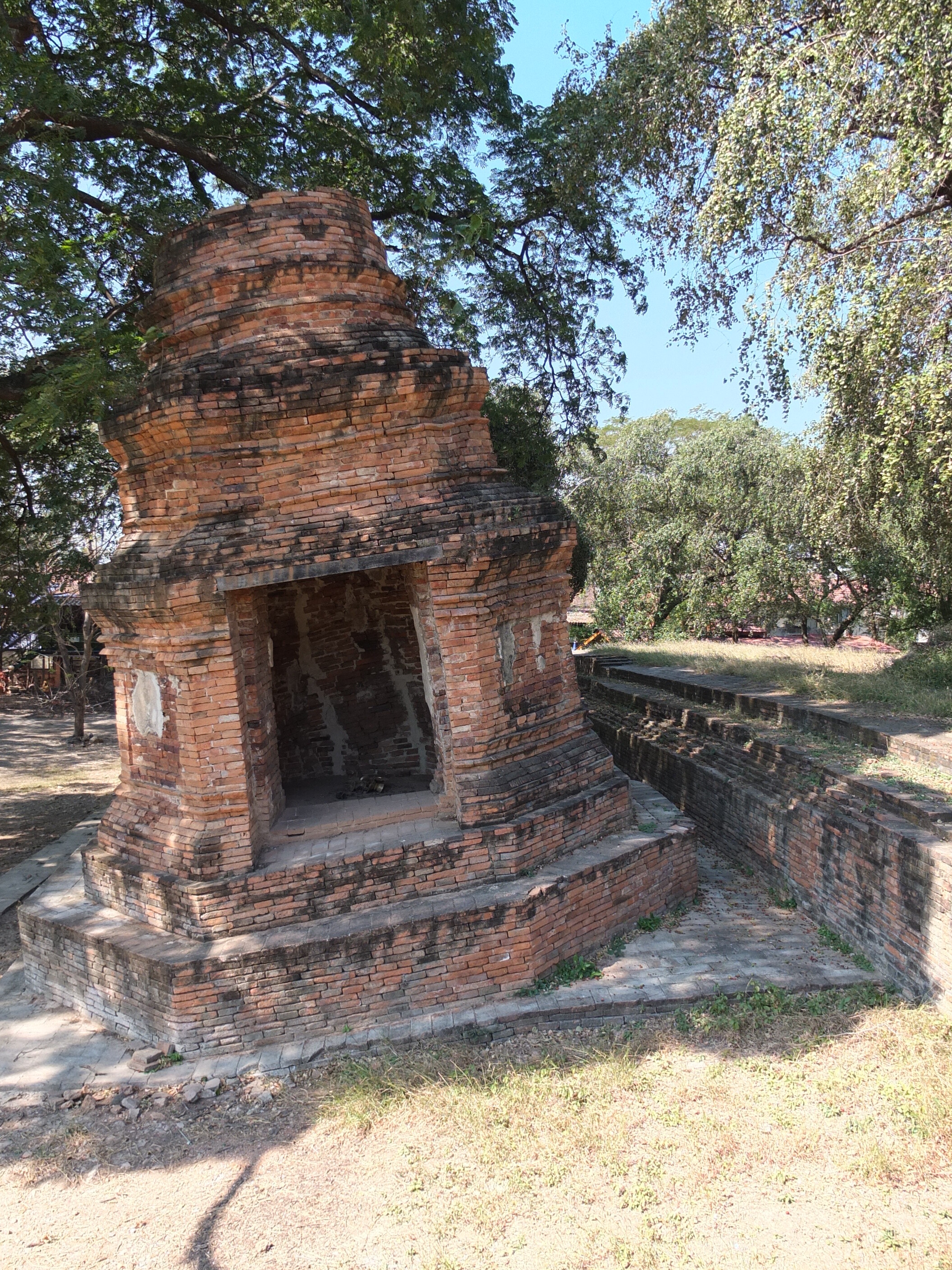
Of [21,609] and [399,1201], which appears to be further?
[21,609]

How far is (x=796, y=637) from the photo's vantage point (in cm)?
2659

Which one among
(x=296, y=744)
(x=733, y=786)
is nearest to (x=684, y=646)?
(x=733, y=786)

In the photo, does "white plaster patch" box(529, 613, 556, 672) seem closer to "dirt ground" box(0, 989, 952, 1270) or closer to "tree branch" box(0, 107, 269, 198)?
"dirt ground" box(0, 989, 952, 1270)

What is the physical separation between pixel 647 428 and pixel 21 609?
16729 mm

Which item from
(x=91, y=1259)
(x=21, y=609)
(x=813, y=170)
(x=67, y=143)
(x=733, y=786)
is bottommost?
(x=91, y=1259)

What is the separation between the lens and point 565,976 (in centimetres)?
556

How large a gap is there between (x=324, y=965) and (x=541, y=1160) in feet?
5.88

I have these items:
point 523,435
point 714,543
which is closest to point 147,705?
point 523,435

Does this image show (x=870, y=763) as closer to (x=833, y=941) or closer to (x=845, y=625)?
(x=833, y=941)

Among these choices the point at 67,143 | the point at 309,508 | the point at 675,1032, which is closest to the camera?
the point at 675,1032

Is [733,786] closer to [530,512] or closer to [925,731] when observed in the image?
[925,731]

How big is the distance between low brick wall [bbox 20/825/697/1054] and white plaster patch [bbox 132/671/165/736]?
135 centimetres

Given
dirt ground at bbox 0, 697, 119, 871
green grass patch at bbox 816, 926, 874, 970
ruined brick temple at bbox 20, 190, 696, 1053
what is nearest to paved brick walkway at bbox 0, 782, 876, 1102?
green grass patch at bbox 816, 926, 874, 970

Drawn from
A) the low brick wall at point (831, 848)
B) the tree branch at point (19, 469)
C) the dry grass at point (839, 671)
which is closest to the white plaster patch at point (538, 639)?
the low brick wall at point (831, 848)
